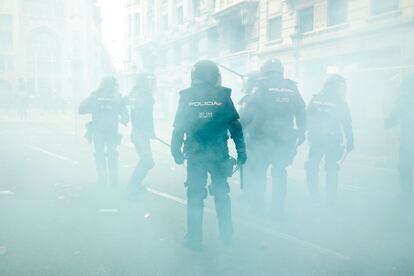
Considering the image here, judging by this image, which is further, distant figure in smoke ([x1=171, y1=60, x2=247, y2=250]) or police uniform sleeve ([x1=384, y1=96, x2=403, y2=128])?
police uniform sleeve ([x1=384, y1=96, x2=403, y2=128])

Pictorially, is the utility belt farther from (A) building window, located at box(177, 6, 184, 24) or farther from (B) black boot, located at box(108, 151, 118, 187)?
(A) building window, located at box(177, 6, 184, 24)

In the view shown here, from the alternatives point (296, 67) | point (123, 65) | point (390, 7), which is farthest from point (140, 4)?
point (390, 7)

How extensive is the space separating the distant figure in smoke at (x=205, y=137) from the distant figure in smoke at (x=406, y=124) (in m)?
2.89

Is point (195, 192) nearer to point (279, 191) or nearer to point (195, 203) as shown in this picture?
point (195, 203)

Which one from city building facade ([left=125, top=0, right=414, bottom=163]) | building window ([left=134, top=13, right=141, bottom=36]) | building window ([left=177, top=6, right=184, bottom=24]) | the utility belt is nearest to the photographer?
the utility belt

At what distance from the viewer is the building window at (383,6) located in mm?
12042

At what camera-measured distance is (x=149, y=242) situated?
12.2ft

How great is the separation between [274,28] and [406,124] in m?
13.3

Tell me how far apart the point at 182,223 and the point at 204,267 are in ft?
3.85

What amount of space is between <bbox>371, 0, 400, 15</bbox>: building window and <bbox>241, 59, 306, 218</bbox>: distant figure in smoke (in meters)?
9.34

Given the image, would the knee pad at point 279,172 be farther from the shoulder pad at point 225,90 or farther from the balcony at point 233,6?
the balcony at point 233,6

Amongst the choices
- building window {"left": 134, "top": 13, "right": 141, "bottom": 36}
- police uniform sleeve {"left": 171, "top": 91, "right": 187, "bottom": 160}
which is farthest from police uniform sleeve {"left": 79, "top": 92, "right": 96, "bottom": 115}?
building window {"left": 134, "top": 13, "right": 141, "bottom": 36}

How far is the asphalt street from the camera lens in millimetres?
3197

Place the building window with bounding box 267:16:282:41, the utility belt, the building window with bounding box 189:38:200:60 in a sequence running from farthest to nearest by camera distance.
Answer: the building window with bounding box 189:38:200:60 < the building window with bounding box 267:16:282:41 < the utility belt
